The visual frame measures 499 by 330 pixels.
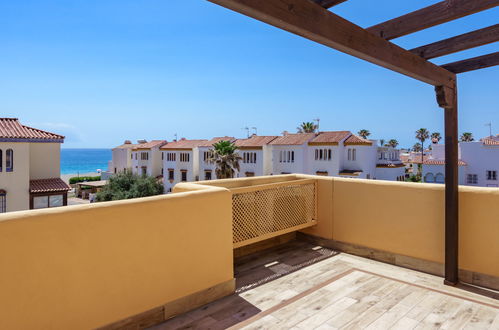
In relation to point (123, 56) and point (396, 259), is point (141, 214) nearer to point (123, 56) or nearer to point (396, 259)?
point (396, 259)

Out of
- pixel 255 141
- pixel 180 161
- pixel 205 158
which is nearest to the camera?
pixel 255 141

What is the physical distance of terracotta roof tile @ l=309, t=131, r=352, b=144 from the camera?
97.2ft

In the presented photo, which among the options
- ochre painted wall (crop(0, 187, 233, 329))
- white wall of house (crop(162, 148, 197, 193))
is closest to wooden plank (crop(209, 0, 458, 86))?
ochre painted wall (crop(0, 187, 233, 329))

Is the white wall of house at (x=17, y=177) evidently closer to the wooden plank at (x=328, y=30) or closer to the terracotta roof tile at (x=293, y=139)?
the wooden plank at (x=328, y=30)

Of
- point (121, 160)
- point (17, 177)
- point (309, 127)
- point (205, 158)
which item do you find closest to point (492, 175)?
point (309, 127)

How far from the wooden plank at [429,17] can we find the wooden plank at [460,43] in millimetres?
745

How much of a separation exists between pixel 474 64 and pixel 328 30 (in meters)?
2.60

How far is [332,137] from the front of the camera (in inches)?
1195

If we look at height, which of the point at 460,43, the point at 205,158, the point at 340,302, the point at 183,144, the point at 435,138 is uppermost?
the point at 435,138

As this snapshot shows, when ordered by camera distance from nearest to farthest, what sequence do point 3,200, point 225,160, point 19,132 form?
1. point 3,200
2. point 19,132
3. point 225,160

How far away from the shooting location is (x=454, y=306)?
311cm

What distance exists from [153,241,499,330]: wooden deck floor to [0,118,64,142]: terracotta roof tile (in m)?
18.8

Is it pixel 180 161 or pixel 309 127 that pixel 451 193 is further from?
pixel 309 127

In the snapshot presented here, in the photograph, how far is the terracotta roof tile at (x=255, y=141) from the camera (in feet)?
107
